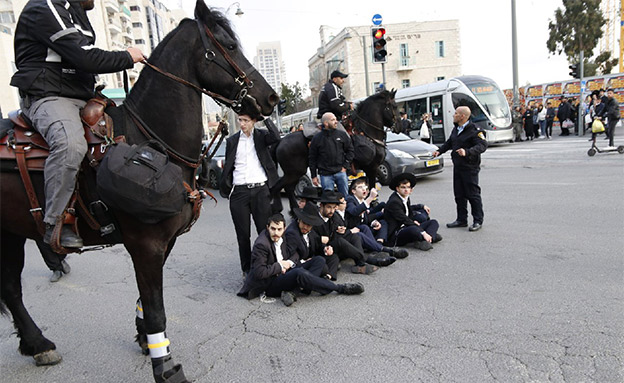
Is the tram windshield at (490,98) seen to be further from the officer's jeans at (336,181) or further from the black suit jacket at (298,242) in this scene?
the black suit jacket at (298,242)

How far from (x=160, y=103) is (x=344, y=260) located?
3760 millimetres

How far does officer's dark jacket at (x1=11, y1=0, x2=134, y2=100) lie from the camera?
2.71 m

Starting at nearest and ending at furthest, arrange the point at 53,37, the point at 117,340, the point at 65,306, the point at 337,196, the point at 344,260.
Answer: the point at 53,37, the point at 117,340, the point at 65,306, the point at 337,196, the point at 344,260

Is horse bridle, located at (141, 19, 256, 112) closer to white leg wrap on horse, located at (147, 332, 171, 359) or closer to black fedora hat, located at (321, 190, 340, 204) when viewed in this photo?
white leg wrap on horse, located at (147, 332, 171, 359)

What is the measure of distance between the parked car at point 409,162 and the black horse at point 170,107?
28.8 ft

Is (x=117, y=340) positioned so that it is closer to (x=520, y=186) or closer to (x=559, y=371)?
(x=559, y=371)

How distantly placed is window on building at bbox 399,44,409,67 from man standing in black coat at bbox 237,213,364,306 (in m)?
56.3

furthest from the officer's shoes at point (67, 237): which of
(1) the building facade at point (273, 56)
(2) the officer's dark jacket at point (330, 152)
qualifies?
(1) the building facade at point (273, 56)

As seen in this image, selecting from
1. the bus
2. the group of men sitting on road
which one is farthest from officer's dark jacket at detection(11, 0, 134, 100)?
the bus

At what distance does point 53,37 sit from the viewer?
269 centimetres

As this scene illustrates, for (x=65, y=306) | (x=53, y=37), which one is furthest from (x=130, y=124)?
(x=65, y=306)

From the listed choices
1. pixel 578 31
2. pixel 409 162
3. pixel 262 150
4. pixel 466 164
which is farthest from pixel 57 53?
pixel 578 31

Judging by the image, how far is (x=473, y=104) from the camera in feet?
69.2

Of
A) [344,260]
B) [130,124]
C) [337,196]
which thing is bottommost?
[344,260]
